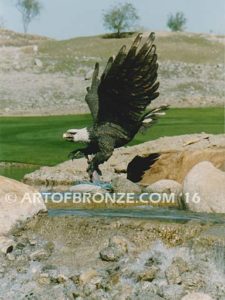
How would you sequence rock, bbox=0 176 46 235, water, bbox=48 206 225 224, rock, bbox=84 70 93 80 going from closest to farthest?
rock, bbox=0 176 46 235
water, bbox=48 206 225 224
rock, bbox=84 70 93 80

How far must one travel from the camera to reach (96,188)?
38.6 feet

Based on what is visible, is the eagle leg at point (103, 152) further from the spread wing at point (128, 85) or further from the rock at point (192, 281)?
the rock at point (192, 281)

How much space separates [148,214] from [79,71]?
109 feet

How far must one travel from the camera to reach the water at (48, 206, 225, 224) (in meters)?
8.48

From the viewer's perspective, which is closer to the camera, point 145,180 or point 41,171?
point 145,180

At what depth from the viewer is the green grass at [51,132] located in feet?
63.2

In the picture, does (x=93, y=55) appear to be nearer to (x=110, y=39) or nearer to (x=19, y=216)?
(x=110, y=39)

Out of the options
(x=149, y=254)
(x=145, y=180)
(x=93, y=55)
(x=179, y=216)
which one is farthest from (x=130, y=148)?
(x=93, y=55)

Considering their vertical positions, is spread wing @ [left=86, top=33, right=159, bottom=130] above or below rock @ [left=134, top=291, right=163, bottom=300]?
above

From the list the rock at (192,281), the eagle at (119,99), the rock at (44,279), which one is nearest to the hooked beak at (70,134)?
the eagle at (119,99)

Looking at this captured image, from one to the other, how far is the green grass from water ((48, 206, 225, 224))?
7.28m

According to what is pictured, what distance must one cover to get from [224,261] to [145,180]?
257 inches

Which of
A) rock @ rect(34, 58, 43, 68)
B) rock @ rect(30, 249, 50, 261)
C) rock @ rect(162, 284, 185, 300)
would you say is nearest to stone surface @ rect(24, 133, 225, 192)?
rock @ rect(30, 249, 50, 261)

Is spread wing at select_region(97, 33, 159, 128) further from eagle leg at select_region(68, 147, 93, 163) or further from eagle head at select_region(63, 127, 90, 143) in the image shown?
eagle leg at select_region(68, 147, 93, 163)
